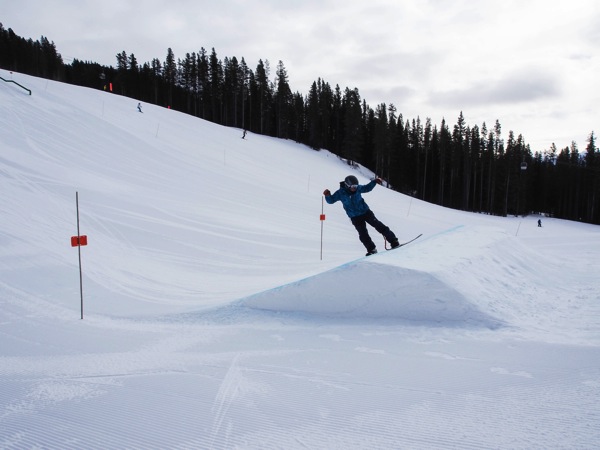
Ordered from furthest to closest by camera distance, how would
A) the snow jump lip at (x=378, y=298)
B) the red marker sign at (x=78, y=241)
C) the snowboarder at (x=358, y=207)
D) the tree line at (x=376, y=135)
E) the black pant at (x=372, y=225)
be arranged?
the tree line at (x=376, y=135) < the black pant at (x=372, y=225) < the snowboarder at (x=358, y=207) < the red marker sign at (x=78, y=241) < the snow jump lip at (x=378, y=298)

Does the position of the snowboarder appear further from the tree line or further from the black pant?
the tree line

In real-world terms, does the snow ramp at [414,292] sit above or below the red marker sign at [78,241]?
below

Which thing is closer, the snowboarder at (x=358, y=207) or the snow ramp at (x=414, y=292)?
the snow ramp at (x=414, y=292)

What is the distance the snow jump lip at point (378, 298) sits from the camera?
4477 millimetres

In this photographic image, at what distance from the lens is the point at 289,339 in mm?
4293

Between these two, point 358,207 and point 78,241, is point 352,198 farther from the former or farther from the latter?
point 78,241

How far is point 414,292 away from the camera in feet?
15.4

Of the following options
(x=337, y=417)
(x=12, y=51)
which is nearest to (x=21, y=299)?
(x=337, y=417)

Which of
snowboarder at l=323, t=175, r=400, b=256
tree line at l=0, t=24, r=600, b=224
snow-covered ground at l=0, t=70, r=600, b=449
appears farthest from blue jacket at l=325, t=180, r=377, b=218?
tree line at l=0, t=24, r=600, b=224

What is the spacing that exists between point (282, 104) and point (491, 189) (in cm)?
4019

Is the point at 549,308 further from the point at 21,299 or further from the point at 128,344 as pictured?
the point at 21,299

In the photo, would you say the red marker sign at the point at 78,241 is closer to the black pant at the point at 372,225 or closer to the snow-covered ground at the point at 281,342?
the snow-covered ground at the point at 281,342

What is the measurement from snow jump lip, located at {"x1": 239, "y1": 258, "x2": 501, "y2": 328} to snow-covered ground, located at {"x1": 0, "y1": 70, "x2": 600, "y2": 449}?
19 millimetres

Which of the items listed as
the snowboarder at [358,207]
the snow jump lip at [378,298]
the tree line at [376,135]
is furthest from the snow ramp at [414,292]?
the tree line at [376,135]
